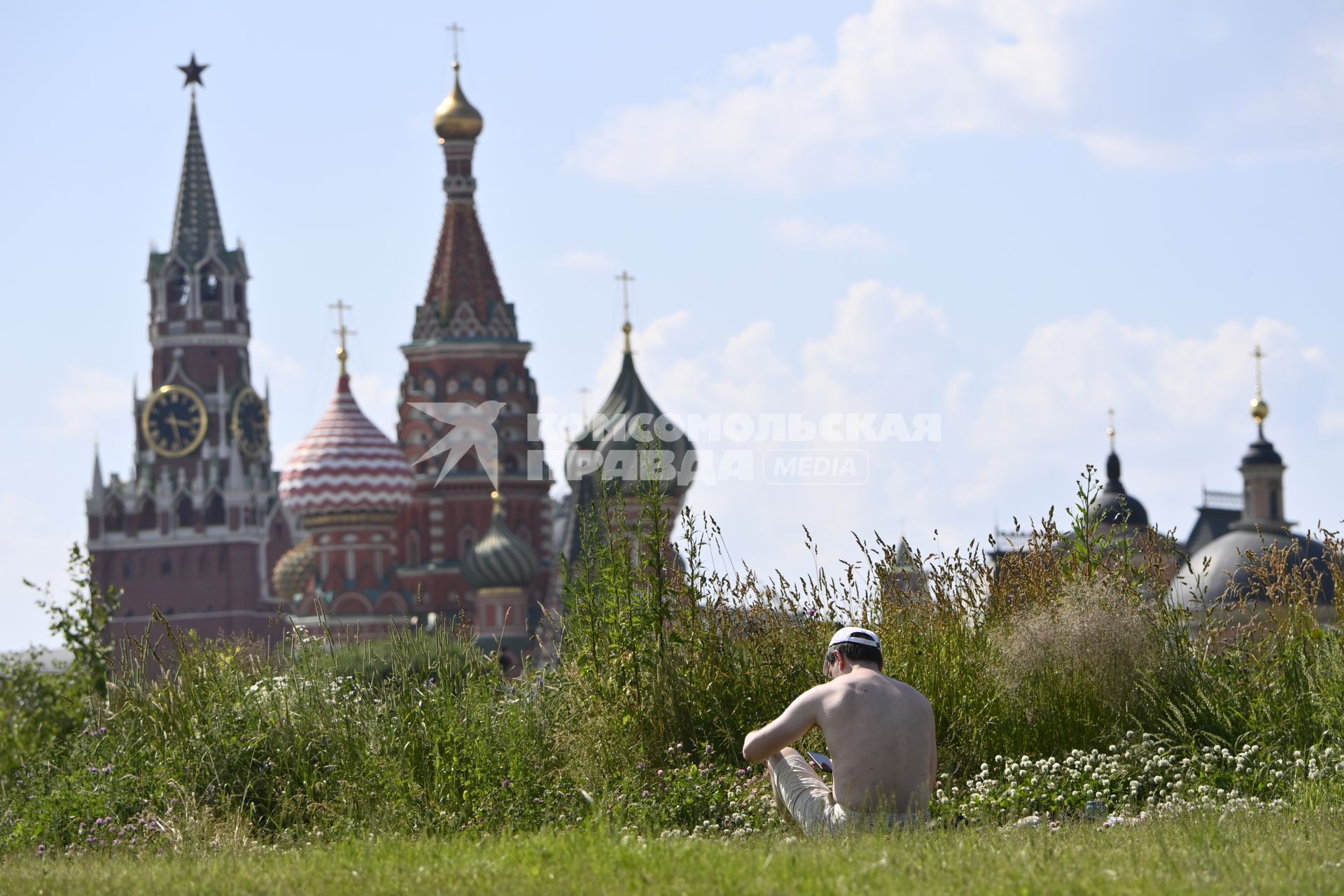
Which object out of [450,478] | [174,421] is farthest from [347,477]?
[174,421]

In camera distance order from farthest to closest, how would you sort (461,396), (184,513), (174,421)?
(184,513)
(174,421)
(461,396)

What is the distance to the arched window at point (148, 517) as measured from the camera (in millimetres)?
127688

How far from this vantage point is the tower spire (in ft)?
416

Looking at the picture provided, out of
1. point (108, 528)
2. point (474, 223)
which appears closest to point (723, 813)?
point (474, 223)

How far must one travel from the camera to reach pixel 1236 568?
186ft

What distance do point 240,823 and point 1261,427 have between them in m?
96.2

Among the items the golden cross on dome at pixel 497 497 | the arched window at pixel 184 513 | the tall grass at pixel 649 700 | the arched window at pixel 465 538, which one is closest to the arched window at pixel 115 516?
the arched window at pixel 184 513

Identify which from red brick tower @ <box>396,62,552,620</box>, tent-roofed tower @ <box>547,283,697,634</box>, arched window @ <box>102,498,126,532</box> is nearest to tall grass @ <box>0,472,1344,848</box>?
tent-roofed tower @ <box>547,283,697,634</box>

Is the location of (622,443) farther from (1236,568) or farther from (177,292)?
(177,292)

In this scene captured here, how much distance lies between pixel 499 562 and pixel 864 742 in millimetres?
77035

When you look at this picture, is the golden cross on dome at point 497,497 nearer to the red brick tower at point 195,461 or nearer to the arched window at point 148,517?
the red brick tower at point 195,461

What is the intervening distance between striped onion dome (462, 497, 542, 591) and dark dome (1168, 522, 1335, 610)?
2591cm

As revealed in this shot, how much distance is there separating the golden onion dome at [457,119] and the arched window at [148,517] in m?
44.4

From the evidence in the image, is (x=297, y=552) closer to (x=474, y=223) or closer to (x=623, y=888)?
(x=474, y=223)
